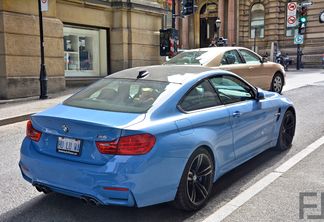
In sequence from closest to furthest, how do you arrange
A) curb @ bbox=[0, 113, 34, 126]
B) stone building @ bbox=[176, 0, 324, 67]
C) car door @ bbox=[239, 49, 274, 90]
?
1. curb @ bbox=[0, 113, 34, 126]
2. car door @ bbox=[239, 49, 274, 90]
3. stone building @ bbox=[176, 0, 324, 67]

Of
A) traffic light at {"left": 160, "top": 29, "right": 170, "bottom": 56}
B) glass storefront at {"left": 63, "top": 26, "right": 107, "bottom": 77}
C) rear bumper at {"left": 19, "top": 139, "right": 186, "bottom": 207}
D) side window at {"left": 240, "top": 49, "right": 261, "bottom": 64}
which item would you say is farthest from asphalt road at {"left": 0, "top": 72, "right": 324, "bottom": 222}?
traffic light at {"left": 160, "top": 29, "right": 170, "bottom": 56}

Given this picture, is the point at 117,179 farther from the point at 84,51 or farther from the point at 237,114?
the point at 84,51

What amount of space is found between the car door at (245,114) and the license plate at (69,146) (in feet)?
6.04

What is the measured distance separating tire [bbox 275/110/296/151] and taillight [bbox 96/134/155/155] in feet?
10.5

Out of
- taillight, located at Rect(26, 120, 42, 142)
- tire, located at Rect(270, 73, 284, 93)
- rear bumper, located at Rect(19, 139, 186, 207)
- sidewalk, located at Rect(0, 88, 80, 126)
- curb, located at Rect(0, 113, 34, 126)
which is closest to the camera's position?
rear bumper, located at Rect(19, 139, 186, 207)

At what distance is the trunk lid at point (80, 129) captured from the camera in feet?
11.9

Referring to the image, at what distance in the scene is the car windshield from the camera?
10.9 m

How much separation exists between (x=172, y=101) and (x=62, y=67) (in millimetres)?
11138

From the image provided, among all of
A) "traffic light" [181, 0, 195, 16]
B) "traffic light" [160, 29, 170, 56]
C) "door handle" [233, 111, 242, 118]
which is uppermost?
"traffic light" [181, 0, 195, 16]

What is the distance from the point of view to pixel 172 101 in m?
4.11

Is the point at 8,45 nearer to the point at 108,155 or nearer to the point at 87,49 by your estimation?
the point at 87,49

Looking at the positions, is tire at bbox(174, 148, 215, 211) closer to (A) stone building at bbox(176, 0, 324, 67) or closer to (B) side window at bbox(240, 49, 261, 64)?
(B) side window at bbox(240, 49, 261, 64)

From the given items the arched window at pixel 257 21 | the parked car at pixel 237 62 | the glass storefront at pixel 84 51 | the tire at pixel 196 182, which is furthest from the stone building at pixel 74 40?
the arched window at pixel 257 21

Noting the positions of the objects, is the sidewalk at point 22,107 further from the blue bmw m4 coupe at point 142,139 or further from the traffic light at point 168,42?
the traffic light at point 168,42
